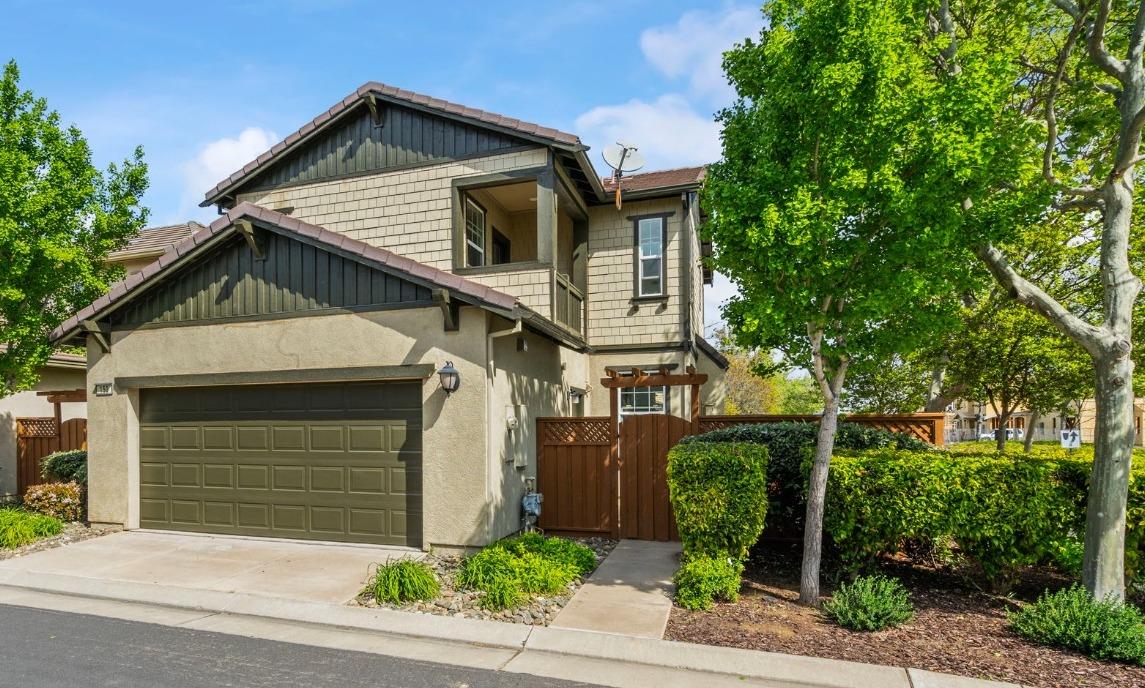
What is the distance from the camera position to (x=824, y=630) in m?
5.32

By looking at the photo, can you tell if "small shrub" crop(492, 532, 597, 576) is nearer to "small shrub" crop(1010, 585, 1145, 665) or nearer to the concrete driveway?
the concrete driveway

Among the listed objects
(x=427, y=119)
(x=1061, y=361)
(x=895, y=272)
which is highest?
(x=427, y=119)

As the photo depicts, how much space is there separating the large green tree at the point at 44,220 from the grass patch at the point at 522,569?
30.7 ft

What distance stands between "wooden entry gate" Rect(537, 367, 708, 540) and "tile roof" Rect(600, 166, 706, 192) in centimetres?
452

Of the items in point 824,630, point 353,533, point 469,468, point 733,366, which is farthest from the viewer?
point 733,366

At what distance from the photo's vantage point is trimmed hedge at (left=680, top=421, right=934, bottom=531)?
7543mm

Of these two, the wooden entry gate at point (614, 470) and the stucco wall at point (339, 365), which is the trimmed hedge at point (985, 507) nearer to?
the wooden entry gate at point (614, 470)

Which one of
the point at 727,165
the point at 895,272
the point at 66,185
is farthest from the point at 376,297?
the point at 66,185

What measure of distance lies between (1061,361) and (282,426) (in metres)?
14.3

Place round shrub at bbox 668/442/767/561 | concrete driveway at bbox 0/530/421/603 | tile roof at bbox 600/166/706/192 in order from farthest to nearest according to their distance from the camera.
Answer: tile roof at bbox 600/166/706/192 → concrete driveway at bbox 0/530/421/603 → round shrub at bbox 668/442/767/561

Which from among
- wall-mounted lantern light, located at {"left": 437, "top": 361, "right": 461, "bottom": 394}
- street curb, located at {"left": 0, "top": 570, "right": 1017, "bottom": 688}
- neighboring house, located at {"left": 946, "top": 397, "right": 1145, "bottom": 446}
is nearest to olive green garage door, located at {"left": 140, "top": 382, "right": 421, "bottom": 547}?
wall-mounted lantern light, located at {"left": 437, "top": 361, "right": 461, "bottom": 394}

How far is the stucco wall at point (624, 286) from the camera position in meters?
11.6

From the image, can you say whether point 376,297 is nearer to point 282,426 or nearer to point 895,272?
point 282,426

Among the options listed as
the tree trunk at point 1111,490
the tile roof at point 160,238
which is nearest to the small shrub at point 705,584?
the tree trunk at point 1111,490
